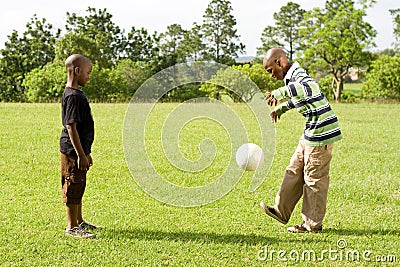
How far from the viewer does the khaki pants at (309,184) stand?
15.6ft

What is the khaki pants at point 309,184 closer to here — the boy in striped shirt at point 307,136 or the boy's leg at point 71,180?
the boy in striped shirt at point 307,136

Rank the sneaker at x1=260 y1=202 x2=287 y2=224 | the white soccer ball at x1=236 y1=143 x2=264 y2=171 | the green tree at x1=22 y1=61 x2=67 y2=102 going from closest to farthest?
the sneaker at x1=260 y1=202 x2=287 y2=224 < the white soccer ball at x1=236 y1=143 x2=264 y2=171 < the green tree at x1=22 y1=61 x2=67 y2=102

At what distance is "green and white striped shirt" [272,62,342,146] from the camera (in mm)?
4621

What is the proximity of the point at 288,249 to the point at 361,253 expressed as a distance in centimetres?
58

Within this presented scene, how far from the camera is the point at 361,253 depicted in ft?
14.3

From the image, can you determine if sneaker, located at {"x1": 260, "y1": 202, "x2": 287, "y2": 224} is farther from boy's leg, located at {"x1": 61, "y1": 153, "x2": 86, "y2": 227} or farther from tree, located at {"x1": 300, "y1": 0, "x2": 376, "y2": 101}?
tree, located at {"x1": 300, "y1": 0, "x2": 376, "y2": 101}

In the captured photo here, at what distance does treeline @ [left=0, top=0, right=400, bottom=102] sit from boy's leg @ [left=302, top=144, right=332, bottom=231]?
22154 mm

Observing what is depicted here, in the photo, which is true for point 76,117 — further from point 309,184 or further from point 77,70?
point 309,184

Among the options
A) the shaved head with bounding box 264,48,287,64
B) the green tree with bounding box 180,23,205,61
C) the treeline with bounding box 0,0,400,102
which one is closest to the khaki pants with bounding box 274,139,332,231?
the shaved head with bounding box 264,48,287,64

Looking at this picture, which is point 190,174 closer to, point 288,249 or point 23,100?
point 288,249

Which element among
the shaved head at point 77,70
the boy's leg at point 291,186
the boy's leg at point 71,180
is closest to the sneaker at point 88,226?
the boy's leg at point 71,180

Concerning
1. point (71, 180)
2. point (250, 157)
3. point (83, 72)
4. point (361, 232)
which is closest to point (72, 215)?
point (71, 180)

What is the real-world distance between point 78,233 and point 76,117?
3.31 feet

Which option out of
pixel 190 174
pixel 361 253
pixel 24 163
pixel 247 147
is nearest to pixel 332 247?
pixel 361 253
